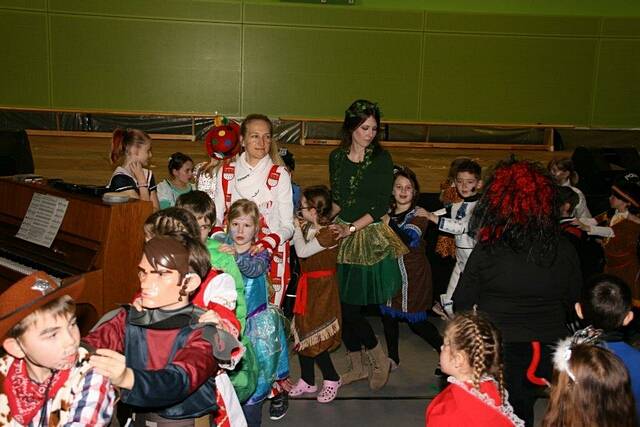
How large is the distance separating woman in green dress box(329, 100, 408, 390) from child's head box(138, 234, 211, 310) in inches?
86.3

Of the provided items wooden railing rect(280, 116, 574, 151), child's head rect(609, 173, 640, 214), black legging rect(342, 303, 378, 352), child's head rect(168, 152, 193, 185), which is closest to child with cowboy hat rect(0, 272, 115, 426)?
black legging rect(342, 303, 378, 352)

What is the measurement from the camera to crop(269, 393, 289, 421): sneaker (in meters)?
3.92

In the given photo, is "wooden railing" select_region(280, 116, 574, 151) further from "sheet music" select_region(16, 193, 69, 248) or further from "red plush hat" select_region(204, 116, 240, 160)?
"sheet music" select_region(16, 193, 69, 248)

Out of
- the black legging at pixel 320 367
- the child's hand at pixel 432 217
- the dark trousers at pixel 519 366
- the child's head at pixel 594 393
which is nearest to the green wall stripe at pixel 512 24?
the child's hand at pixel 432 217

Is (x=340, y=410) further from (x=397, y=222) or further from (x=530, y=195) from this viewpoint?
(x=530, y=195)

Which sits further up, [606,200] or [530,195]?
[530,195]

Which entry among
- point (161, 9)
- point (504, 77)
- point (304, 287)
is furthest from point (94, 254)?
point (504, 77)

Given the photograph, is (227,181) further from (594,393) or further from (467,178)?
(594,393)

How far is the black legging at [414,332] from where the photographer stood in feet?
14.6

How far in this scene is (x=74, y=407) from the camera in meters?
1.80

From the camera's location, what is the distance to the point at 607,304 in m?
2.67

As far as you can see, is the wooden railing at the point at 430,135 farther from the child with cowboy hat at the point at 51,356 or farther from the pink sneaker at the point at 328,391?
the child with cowboy hat at the point at 51,356

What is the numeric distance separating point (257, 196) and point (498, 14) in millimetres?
8966

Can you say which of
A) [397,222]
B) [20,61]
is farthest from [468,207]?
[20,61]
